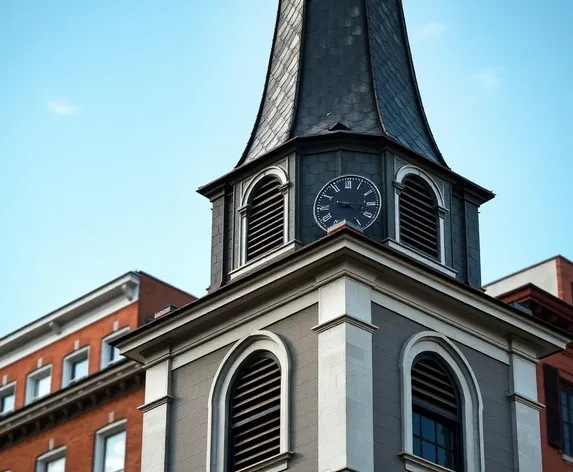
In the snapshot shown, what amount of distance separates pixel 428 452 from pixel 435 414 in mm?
1056

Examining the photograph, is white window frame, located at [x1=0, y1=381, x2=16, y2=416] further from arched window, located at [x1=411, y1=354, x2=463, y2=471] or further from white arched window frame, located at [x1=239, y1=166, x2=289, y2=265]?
arched window, located at [x1=411, y1=354, x2=463, y2=471]

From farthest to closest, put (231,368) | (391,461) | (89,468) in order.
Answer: (89,468)
(231,368)
(391,461)

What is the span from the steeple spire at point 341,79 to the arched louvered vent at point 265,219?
1.11 m

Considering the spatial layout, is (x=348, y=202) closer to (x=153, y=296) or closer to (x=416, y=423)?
(x=416, y=423)

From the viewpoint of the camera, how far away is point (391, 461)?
154 ft

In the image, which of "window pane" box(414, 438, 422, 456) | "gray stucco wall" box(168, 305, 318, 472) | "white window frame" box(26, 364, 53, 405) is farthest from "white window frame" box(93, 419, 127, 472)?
"window pane" box(414, 438, 422, 456)

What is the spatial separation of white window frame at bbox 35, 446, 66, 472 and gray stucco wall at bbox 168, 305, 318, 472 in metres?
12.2

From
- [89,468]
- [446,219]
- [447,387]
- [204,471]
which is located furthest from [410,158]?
[89,468]

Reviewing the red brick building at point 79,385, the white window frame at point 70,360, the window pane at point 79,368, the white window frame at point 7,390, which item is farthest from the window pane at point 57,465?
the white window frame at point 7,390

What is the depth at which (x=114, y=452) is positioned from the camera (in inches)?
2409

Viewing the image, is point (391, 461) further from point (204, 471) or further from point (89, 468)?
point (89, 468)

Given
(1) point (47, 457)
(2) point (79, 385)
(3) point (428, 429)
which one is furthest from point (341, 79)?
(1) point (47, 457)

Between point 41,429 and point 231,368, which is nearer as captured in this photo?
point 231,368

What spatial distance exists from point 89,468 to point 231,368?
12722 millimetres
